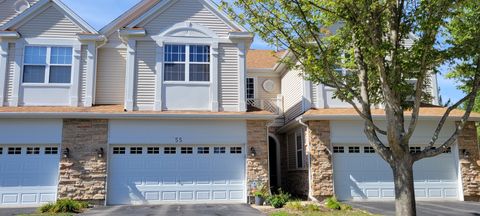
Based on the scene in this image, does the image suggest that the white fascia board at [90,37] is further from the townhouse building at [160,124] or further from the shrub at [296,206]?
the shrub at [296,206]

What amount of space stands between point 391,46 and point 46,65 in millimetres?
12405

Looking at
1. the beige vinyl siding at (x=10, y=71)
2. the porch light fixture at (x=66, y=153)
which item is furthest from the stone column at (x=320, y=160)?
the beige vinyl siding at (x=10, y=71)

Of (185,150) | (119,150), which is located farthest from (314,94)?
(119,150)

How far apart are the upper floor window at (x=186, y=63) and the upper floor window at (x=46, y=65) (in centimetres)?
370

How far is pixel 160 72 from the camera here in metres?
15.6

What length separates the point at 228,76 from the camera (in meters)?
16.0

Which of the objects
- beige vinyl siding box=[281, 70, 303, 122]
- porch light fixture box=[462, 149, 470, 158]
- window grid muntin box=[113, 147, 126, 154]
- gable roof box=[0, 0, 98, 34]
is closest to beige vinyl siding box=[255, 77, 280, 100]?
beige vinyl siding box=[281, 70, 303, 122]

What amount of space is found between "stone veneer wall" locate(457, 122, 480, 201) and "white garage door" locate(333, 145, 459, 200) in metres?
0.31

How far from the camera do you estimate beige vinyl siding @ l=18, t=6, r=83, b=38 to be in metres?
15.7

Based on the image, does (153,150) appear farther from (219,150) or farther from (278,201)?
(278,201)

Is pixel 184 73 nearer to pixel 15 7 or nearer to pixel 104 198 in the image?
pixel 104 198

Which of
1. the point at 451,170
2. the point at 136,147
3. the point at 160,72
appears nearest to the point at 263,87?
the point at 160,72

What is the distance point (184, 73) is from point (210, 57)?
3.86 ft

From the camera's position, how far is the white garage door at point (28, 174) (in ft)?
47.0
